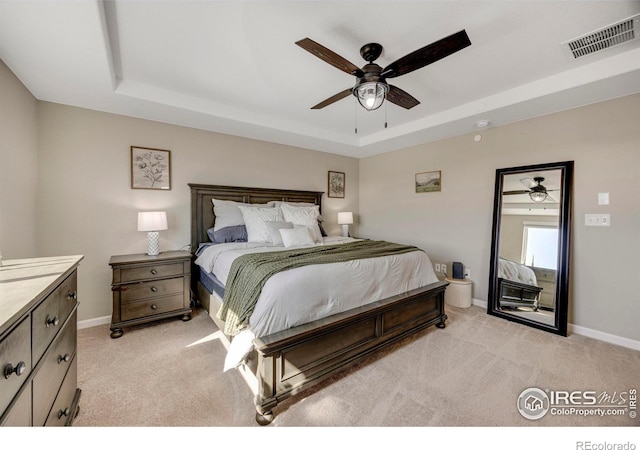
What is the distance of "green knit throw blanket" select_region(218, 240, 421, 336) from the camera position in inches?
70.2

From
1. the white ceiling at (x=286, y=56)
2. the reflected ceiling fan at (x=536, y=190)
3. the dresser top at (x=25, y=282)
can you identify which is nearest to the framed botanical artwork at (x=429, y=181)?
the white ceiling at (x=286, y=56)

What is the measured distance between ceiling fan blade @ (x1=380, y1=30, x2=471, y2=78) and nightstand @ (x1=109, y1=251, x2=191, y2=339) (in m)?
2.71

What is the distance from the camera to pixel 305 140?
13.3ft

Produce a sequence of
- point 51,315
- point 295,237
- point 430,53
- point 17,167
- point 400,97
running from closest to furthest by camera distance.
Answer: point 51,315, point 430,53, point 17,167, point 400,97, point 295,237

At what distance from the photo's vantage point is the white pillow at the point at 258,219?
10.5ft

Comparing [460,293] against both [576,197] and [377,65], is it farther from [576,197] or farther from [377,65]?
[377,65]

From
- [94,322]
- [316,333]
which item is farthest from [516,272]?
A: [94,322]

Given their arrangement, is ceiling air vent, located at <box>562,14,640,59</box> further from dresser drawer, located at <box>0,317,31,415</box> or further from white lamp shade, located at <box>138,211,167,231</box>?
white lamp shade, located at <box>138,211,167,231</box>

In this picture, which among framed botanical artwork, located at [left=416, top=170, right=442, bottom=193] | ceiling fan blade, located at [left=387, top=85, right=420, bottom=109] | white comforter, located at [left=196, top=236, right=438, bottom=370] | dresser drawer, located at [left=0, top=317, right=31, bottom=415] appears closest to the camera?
dresser drawer, located at [left=0, top=317, right=31, bottom=415]

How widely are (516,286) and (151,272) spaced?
407 centimetres

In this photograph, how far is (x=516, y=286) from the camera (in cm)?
306

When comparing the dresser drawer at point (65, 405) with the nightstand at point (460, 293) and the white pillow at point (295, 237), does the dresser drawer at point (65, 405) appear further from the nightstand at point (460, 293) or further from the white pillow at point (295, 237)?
the nightstand at point (460, 293)

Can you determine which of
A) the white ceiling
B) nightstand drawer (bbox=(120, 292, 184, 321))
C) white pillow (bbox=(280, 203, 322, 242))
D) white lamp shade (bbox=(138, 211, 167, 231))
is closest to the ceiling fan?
the white ceiling
